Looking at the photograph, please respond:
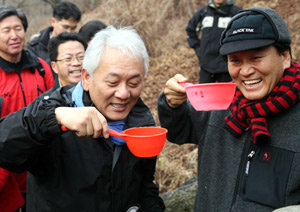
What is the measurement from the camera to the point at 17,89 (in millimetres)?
3029

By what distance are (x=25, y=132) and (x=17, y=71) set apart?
1958mm

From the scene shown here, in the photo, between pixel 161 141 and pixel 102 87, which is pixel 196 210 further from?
pixel 102 87

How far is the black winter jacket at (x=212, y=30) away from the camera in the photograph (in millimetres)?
5473

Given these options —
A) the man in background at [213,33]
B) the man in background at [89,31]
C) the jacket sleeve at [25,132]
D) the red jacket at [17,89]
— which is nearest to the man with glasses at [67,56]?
the red jacket at [17,89]

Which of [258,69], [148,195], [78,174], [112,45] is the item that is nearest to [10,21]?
[112,45]

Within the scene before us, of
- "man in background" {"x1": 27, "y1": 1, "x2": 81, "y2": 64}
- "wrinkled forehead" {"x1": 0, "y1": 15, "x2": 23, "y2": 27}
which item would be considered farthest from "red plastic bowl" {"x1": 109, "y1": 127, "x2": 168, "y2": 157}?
"man in background" {"x1": 27, "y1": 1, "x2": 81, "y2": 64}

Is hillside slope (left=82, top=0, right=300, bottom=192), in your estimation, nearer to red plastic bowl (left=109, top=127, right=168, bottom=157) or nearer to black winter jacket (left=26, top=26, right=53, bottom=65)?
black winter jacket (left=26, top=26, right=53, bottom=65)

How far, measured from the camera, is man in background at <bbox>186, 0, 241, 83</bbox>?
215 inches

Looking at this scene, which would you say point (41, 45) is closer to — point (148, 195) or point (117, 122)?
point (117, 122)

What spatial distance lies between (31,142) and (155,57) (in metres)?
10.00

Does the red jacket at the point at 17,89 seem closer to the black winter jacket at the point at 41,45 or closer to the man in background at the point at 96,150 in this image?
the man in background at the point at 96,150

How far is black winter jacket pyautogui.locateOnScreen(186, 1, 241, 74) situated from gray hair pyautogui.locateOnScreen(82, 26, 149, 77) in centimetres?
406

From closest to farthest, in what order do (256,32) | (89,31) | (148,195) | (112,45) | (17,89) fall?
(256,32)
(112,45)
(148,195)
(17,89)
(89,31)

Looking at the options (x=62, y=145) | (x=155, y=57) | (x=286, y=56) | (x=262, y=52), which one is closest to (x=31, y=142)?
(x=62, y=145)
